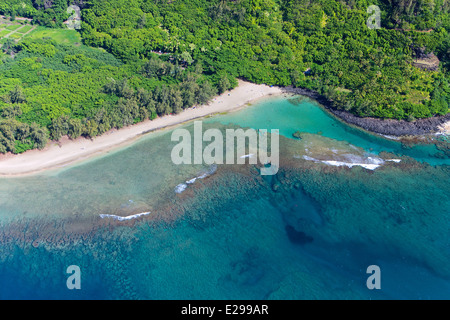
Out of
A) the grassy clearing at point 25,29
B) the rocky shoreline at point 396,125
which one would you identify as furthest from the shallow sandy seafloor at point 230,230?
the grassy clearing at point 25,29

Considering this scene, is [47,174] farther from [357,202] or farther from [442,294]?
[442,294]

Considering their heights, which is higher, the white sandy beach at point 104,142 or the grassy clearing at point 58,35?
the grassy clearing at point 58,35

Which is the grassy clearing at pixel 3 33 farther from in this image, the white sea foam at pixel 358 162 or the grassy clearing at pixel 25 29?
the white sea foam at pixel 358 162

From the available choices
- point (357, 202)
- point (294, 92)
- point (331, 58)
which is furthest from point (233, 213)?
point (331, 58)

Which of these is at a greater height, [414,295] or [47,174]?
[47,174]

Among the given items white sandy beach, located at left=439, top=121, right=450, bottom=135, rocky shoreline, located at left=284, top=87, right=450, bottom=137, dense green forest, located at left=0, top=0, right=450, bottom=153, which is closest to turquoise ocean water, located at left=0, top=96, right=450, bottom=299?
rocky shoreline, located at left=284, top=87, right=450, bottom=137

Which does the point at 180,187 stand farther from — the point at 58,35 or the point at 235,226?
the point at 58,35
